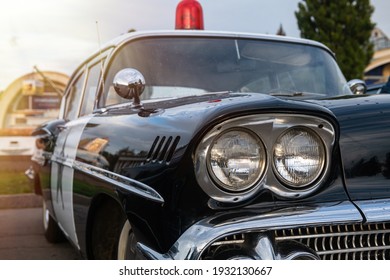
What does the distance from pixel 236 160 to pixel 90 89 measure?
1.62 meters

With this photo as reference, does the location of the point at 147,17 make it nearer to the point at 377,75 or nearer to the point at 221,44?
the point at 221,44

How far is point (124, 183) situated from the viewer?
148 centimetres

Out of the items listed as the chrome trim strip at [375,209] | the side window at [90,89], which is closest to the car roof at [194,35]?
the side window at [90,89]

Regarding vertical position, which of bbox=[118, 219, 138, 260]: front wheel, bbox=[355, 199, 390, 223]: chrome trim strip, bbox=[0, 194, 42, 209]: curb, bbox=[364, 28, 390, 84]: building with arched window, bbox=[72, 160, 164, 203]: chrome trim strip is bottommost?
bbox=[0, 194, 42, 209]: curb

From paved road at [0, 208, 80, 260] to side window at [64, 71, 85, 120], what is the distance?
828 millimetres

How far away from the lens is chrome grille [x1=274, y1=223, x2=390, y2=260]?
1285 mm

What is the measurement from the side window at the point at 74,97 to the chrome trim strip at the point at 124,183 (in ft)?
3.66

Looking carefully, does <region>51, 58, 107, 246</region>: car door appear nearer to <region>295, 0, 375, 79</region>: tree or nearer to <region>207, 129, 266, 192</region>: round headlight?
<region>207, 129, 266, 192</region>: round headlight

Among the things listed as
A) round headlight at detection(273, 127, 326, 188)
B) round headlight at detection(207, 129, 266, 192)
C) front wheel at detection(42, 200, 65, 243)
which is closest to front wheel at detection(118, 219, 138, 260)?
round headlight at detection(207, 129, 266, 192)

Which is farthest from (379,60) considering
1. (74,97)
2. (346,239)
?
(74,97)

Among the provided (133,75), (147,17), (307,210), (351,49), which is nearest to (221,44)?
(147,17)

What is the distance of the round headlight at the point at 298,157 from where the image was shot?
128 centimetres

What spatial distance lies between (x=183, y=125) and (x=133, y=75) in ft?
1.79

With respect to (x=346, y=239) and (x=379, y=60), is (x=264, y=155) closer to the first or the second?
(x=346, y=239)
